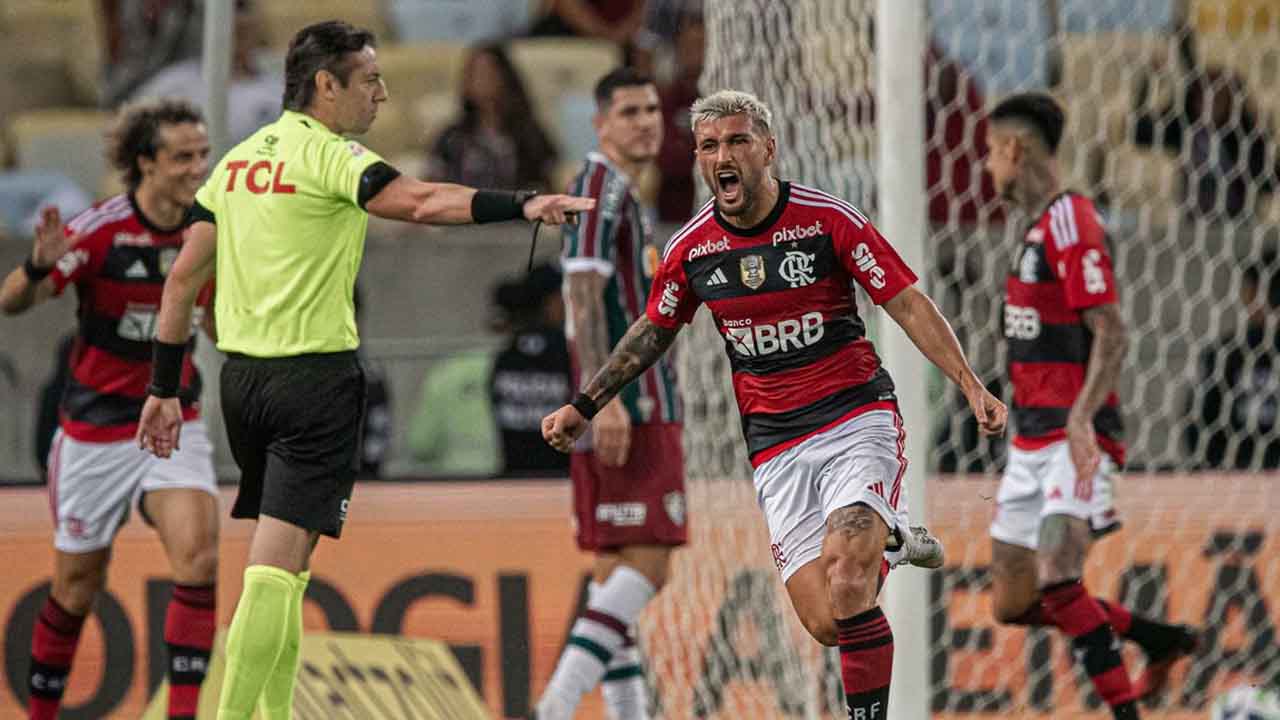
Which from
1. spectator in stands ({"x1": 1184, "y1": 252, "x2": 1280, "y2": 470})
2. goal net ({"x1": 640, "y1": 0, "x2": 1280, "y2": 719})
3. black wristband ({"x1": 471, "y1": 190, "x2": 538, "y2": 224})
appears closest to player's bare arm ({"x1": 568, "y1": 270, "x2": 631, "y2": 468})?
goal net ({"x1": 640, "y1": 0, "x2": 1280, "y2": 719})

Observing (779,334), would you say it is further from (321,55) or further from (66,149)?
(66,149)

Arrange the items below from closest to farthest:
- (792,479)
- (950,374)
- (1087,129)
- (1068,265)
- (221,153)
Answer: (950,374) < (792,479) < (1068,265) < (221,153) < (1087,129)

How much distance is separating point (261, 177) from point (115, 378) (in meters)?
1.68

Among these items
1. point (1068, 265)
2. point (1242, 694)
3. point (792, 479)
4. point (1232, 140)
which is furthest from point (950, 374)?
point (1232, 140)

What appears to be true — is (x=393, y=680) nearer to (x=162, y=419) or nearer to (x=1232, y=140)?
(x=162, y=419)

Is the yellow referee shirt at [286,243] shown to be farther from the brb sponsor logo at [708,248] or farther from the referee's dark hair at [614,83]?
the referee's dark hair at [614,83]

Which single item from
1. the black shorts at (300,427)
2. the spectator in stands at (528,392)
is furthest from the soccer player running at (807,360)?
the spectator in stands at (528,392)

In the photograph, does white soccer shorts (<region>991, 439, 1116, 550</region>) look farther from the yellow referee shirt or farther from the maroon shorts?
the yellow referee shirt

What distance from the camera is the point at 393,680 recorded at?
24.6ft

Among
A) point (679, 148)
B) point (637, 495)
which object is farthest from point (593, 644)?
point (679, 148)

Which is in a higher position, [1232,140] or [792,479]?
[1232,140]

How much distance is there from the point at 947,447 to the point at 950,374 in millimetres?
3507

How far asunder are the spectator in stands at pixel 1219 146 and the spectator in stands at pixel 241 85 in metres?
5.01

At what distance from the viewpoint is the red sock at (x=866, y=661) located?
5047mm
